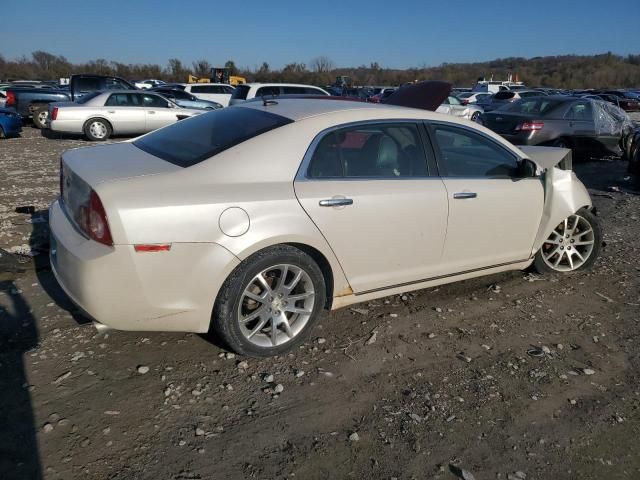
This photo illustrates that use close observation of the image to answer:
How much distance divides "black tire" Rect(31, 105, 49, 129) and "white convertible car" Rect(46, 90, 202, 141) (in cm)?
241

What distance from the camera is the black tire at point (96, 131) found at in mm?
13633

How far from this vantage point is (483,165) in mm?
4102

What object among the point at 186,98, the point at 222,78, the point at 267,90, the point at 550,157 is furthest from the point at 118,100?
the point at 222,78

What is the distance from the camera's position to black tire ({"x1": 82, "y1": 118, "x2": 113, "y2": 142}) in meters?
13.6

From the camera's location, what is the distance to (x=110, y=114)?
1388 centimetres

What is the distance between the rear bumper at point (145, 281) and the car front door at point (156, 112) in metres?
12.2

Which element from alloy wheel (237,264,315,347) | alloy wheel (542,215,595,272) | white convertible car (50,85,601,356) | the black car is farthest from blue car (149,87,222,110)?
alloy wheel (237,264,315,347)

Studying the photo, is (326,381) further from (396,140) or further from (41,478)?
(396,140)

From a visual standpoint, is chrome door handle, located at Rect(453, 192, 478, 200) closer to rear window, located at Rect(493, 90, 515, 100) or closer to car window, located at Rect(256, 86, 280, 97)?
car window, located at Rect(256, 86, 280, 97)

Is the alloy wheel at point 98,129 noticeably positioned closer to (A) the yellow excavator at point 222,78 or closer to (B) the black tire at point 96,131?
(B) the black tire at point 96,131

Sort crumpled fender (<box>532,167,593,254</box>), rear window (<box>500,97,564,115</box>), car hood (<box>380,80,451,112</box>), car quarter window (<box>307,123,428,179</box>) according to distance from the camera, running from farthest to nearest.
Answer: rear window (<box>500,97,564,115</box>) < car hood (<box>380,80,451,112</box>) < crumpled fender (<box>532,167,593,254</box>) < car quarter window (<box>307,123,428,179</box>)

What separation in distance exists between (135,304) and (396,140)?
6.80ft

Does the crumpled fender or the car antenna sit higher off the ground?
the car antenna

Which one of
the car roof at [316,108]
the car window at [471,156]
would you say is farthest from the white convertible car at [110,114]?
the car window at [471,156]
